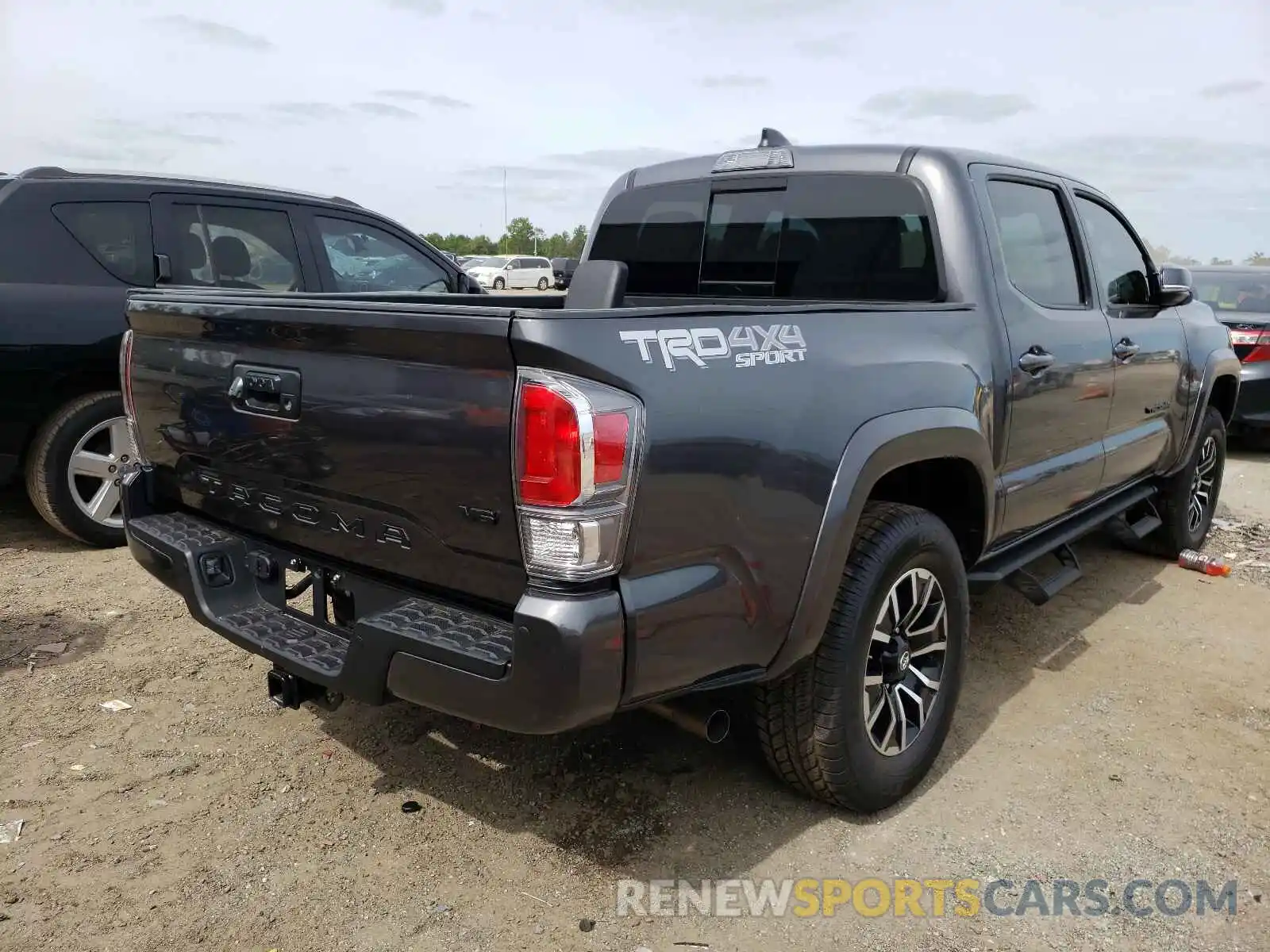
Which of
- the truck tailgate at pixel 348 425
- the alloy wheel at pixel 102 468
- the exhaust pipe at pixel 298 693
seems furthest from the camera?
the alloy wheel at pixel 102 468

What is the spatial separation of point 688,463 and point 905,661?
119 centimetres

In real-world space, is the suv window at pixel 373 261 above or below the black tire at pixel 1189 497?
above

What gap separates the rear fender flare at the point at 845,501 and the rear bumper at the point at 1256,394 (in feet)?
23.0

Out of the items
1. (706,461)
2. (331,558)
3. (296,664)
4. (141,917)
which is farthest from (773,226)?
(141,917)

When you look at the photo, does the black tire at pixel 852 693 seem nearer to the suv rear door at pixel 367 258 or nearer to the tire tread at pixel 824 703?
the tire tread at pixel 824 703

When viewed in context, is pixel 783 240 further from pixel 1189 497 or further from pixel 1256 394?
pixel 1256 394

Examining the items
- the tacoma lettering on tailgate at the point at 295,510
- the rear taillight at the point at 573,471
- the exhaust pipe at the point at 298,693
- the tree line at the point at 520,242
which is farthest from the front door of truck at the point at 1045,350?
the tree line at the point at 520,242

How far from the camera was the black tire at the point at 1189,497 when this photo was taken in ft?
17.9

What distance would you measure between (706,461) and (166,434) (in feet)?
5.81

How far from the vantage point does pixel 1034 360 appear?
3.47 metres

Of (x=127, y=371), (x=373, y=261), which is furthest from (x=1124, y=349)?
(x=373, y=261)

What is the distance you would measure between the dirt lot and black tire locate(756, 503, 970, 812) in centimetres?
16

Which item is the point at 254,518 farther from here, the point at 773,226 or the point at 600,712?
the point at 773,226

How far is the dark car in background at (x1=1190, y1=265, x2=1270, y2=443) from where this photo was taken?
27.5ft
